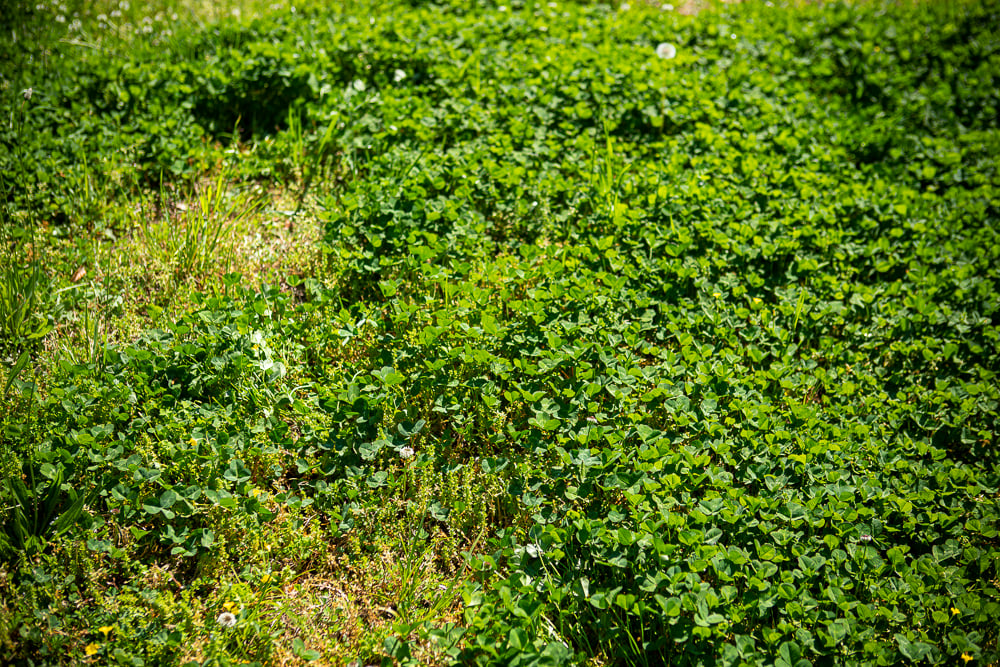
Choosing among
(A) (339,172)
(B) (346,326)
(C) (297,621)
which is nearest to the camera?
(C) (297,621)

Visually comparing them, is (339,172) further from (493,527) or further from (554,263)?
(493,527)

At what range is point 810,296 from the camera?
12.2 feet

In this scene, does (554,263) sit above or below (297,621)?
above

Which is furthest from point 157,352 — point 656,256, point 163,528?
point 656,256

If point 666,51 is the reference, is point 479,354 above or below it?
below

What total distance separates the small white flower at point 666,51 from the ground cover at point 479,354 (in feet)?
1.01

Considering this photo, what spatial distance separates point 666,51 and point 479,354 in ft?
12.4

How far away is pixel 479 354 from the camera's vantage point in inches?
121

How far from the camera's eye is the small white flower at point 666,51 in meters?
5.56

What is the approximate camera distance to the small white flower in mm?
5562

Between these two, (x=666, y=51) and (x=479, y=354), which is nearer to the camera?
(x=479, y=354)

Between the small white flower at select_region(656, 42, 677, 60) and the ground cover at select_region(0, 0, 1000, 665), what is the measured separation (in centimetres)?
31

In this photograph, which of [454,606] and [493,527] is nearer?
[454,606]

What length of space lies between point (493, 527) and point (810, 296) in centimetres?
220
